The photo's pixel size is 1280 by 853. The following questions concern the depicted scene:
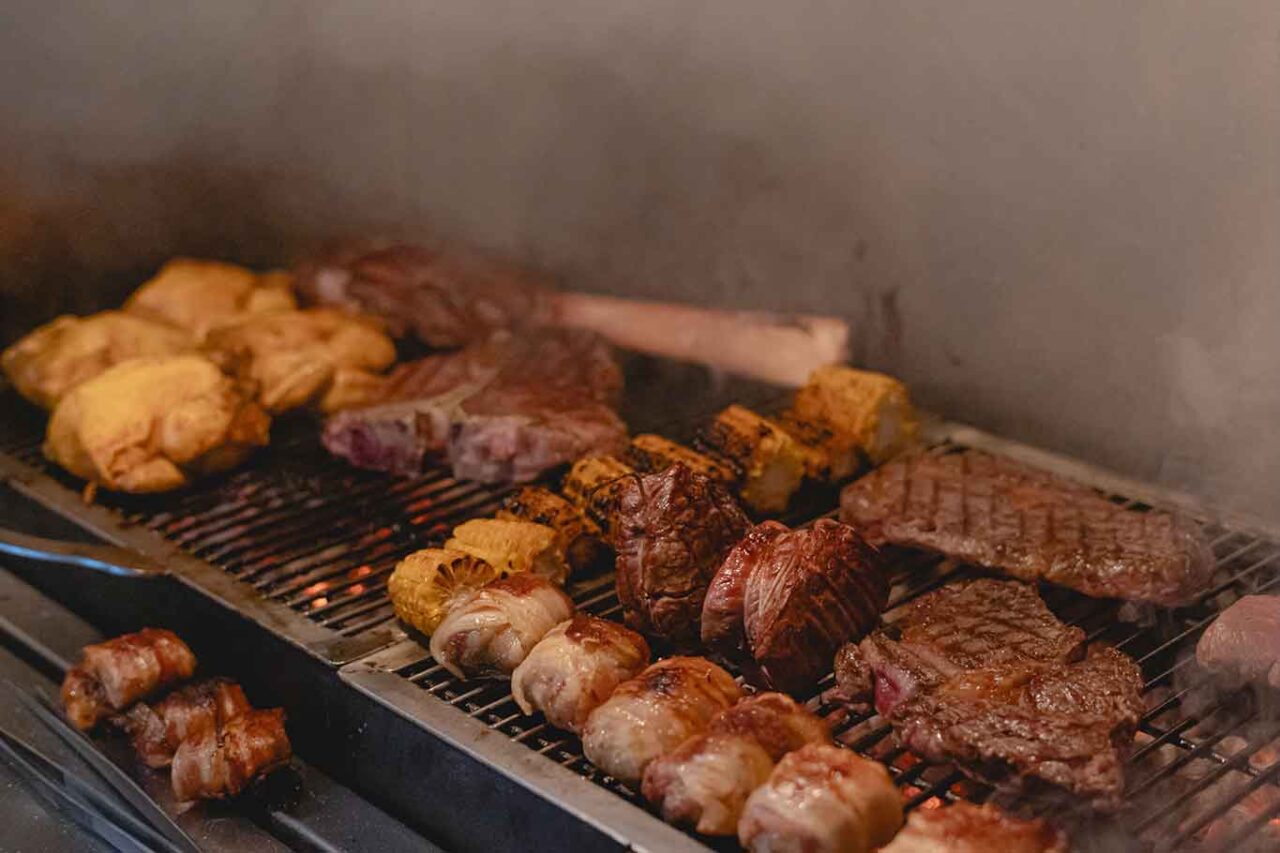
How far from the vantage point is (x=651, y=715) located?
3.41 metres

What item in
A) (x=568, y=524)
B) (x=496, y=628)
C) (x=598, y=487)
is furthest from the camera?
(x=598, y=487)

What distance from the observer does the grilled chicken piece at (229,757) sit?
12.9 ft

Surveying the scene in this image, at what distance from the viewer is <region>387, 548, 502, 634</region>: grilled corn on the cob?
411cm

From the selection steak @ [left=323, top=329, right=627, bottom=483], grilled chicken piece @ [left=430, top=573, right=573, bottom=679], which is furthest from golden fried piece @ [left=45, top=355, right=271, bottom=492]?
grilled chicken piece @ [left=430, top=573, right=573, bottom=679]

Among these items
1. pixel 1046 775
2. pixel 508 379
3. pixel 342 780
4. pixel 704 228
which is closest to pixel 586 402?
pixel 508 379

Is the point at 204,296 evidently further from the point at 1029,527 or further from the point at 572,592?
the point at 1029,527

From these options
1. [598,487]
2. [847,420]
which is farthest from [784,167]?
[598,487]

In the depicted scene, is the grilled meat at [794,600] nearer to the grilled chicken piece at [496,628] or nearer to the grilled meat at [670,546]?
the grilled meat at [670,546]

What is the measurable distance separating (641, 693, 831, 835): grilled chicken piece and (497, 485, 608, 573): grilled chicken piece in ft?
4.07

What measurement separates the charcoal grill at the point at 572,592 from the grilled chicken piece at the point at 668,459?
1.12ft

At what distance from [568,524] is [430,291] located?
2.38m

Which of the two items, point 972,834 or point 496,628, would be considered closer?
point 972,834

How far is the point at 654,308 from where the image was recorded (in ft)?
21.4

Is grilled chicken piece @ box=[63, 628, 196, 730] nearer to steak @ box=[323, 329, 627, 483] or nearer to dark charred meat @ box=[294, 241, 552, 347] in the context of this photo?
steak @ box=[323, 329, 627, 483]
